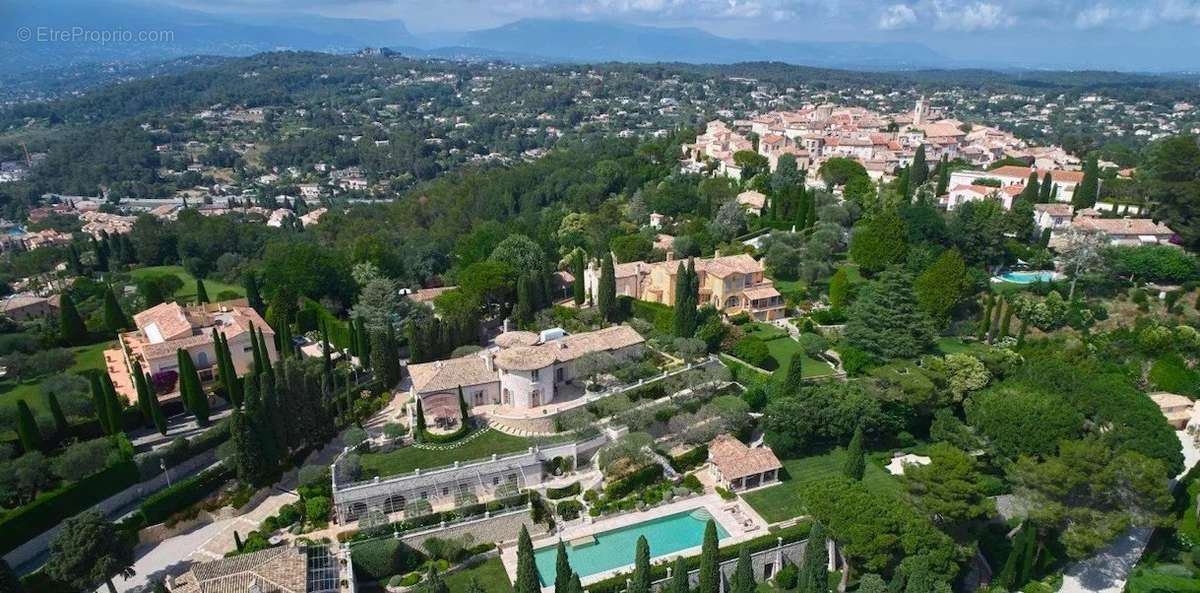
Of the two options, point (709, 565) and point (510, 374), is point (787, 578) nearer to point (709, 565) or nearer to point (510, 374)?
Result: point (709, 565)

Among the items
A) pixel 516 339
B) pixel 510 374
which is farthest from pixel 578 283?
pixel 510 374

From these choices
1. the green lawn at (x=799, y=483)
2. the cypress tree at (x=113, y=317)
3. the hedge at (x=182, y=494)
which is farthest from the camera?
the cypress tree at (x=113, y=317)

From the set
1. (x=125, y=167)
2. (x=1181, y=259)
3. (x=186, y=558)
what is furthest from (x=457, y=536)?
(x=125, y=167)

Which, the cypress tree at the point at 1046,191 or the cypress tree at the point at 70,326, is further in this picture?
the cypress tree at the point at 1046,191

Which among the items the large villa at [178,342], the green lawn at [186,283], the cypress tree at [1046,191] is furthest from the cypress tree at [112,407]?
the cypress tree at [1046,191]

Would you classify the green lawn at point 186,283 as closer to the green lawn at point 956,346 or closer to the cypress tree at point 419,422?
the cypress tree at point 419,422

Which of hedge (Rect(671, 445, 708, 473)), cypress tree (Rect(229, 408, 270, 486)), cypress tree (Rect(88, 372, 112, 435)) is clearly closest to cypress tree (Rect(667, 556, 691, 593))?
hedge (Rect(671, 445, 708, 473))
